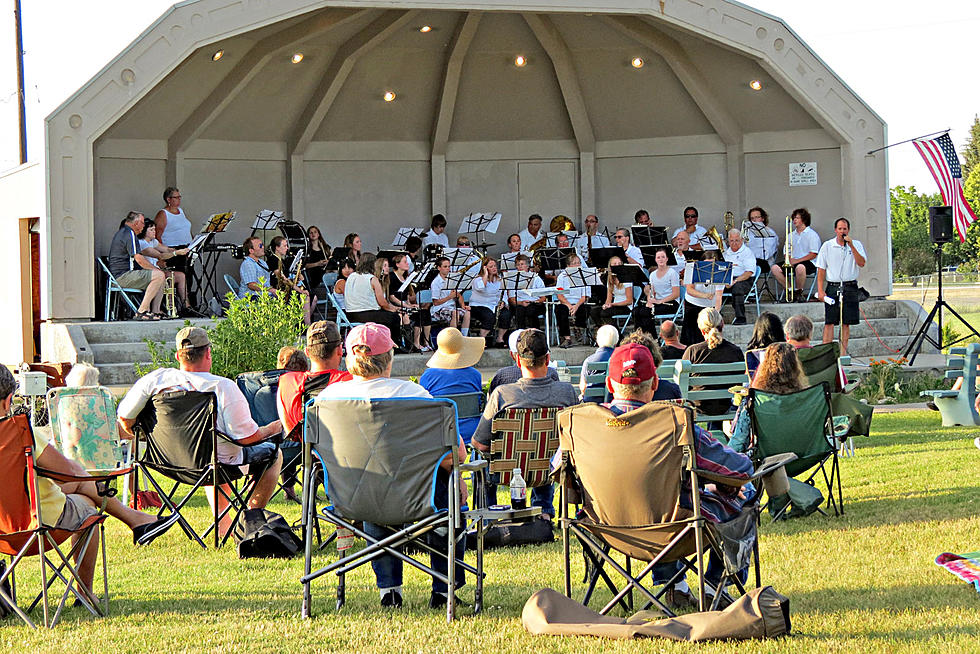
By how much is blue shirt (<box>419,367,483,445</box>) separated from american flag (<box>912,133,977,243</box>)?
340 inches

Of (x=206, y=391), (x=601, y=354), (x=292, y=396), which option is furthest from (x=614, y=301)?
(x=206, y=391)

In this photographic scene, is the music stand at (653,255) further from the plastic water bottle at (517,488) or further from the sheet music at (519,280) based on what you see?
the plastic water bottle at (517,488)

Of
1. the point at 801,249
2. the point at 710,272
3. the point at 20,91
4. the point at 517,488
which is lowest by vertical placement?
the point at 517,488

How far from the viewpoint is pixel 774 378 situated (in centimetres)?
570

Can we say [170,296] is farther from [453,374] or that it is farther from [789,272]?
[789,272]

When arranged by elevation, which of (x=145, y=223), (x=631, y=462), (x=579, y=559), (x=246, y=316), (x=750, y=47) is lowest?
(x=579, y=559)

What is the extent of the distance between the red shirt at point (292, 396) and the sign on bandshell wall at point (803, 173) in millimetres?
10808

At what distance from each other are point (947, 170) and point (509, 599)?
1018 centimetres

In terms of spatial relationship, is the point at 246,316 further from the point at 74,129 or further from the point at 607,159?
the point at 607,159

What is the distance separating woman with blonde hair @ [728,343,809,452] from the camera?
18.6 feet

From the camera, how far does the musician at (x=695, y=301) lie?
1234 cm

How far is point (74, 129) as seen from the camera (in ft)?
38.1

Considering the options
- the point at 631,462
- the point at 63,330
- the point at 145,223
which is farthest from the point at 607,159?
the point at 631,462

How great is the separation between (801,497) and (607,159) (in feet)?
35.5
